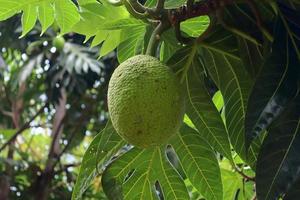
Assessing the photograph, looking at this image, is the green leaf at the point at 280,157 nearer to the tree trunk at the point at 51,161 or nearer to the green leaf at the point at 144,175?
the green leaf at the point at 144,175

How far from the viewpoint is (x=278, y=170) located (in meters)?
0.85

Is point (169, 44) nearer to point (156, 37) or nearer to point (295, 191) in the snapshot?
point (156, 37)

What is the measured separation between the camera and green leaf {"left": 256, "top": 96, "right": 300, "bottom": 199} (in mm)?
846

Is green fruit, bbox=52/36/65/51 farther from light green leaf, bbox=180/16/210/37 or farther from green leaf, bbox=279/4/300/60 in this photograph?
green leaf, bbox=279/4/300/60

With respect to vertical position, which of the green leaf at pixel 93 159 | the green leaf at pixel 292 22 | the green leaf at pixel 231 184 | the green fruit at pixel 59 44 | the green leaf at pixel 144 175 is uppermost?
the green leaf at pixel 292 22

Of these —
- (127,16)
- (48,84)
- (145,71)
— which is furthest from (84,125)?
(145,71)

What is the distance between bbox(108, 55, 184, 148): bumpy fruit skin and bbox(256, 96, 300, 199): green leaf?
0.14m

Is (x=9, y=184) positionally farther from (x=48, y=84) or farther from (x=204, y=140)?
(x=204, y=140)

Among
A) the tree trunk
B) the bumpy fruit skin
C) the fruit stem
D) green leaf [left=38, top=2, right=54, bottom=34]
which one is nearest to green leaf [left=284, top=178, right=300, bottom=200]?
the bumpy fruit skin

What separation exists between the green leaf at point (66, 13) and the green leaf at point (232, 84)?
31cm

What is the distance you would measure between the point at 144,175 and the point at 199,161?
0.36 ft

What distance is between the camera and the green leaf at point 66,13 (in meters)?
1.27

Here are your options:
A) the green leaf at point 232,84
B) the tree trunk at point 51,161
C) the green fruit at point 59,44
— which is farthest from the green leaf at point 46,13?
the tree trunk at point 51,161

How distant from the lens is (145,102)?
887 mm
